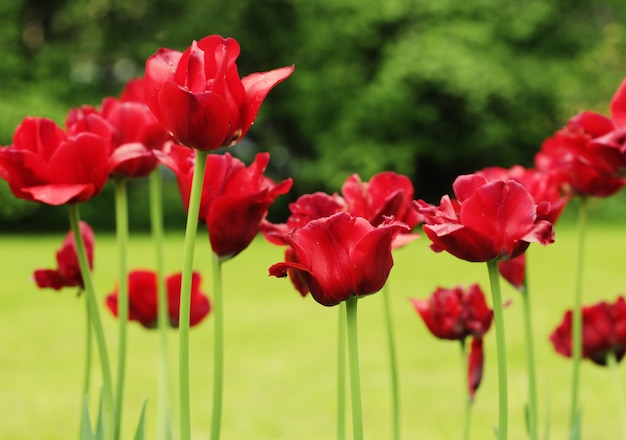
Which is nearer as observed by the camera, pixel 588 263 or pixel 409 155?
pixel 588 263

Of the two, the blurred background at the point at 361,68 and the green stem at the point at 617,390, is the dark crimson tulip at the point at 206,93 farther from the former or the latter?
Result: the blurred background at the point at 361,68

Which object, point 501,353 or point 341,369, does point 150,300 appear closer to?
point 341,369

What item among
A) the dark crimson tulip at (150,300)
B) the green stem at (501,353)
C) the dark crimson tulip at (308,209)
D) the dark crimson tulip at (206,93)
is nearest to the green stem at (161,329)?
the dark crimson tulip at (150,300)

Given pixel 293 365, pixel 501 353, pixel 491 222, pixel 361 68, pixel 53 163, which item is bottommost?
pixel 293 365

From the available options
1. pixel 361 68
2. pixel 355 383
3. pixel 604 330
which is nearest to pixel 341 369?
pixel 355 383

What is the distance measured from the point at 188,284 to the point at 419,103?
16423 millimetres

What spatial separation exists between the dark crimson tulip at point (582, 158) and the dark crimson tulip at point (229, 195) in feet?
1.27

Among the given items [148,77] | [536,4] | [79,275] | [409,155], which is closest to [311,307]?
[79,275]

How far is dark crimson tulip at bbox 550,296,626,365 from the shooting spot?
1482 millimetres

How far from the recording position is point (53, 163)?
1.07m

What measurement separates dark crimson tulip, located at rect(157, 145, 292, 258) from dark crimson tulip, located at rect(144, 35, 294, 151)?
125 millimetres

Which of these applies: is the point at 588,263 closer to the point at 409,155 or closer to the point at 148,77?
the point at 409,155

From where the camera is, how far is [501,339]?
87 centimetres

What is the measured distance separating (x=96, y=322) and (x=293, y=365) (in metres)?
4.35
